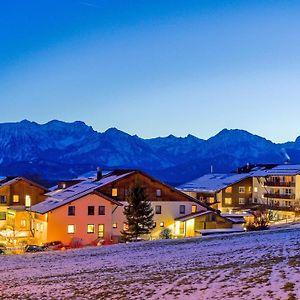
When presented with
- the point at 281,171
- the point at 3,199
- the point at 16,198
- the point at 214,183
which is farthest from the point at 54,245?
the point at 281,171

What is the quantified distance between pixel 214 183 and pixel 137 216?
48342 mm

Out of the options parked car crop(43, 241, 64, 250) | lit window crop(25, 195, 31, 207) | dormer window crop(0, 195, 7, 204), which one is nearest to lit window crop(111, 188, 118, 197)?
A: parked car crop(43, 241, 64, 250)

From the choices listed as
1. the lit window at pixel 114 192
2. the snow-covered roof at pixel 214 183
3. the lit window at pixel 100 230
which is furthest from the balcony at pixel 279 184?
the lit window at pixel 100 230

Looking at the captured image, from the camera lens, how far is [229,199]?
337 ft

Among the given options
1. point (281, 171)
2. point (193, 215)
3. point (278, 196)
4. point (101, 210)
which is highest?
point (281, 171)

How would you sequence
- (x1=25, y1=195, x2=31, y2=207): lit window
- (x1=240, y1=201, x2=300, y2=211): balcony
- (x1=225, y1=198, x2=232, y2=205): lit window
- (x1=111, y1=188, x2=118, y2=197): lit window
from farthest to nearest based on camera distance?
1. (x1=225, y1=198, x2=232, y2=205): lit window
2. (x1=240, y1=201, x2=300, y2=211): balcony
3. (x1=25, y1=195, x2=31, y2=207): lit window
4. (x1=111, y1=188, x2=118, y2=197): lit window

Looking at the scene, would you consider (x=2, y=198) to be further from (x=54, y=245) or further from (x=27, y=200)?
(x=54, y=245)

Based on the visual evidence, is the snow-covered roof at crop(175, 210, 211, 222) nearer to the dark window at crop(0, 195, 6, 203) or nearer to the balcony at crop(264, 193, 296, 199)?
the dark window at crop(0, 195, 6, 203)

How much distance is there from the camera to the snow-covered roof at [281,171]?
98375 mm

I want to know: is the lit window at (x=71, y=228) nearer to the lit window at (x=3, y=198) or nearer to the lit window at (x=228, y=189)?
the lit window at (x=3, y=198)

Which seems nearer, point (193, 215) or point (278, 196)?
point (193, 215)

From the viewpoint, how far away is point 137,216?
199 ft

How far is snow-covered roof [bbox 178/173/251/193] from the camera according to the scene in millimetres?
103000

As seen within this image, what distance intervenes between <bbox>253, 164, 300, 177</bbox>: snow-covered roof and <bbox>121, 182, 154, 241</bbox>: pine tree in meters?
44.9
